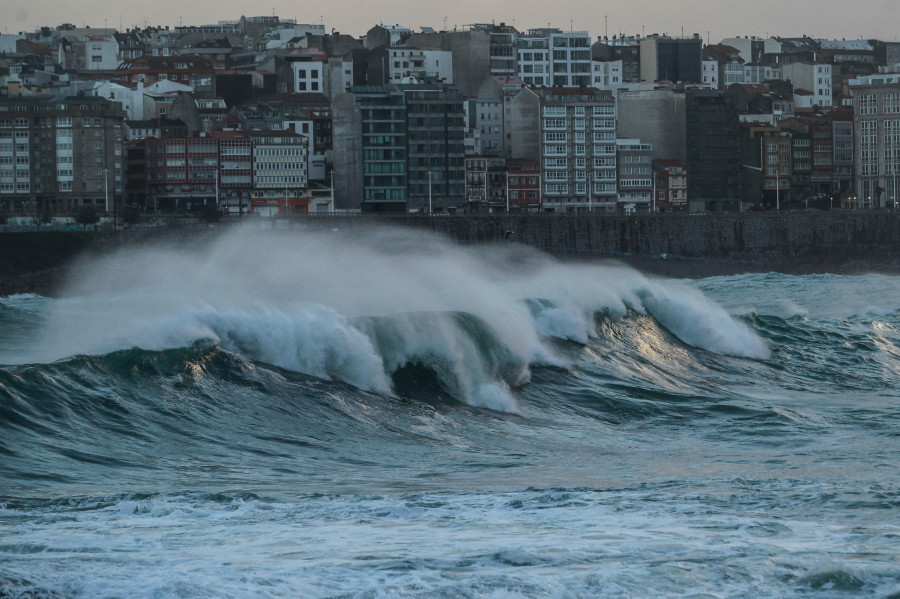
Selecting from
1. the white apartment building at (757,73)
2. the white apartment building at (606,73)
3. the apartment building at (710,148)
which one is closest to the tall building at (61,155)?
the apartment building at (710,148)

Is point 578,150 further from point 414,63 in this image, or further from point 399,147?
point 414,63

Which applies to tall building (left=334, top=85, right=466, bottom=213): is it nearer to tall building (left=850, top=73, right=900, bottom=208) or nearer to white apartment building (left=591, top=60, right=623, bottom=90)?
tall building (left=850, top=73, right=900, bottom=208)

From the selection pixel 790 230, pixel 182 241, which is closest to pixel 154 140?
pixel 182 241

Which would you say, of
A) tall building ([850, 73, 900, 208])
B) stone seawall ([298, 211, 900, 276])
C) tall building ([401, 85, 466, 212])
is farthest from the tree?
tall building ([850, 73, 900, 208])

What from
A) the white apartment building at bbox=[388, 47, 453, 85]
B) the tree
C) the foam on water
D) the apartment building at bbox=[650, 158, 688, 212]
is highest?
the white apartment building at bbox=[388, 47, 453, 85]

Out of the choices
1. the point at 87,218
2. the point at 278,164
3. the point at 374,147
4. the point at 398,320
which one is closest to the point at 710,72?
the point at 374,147

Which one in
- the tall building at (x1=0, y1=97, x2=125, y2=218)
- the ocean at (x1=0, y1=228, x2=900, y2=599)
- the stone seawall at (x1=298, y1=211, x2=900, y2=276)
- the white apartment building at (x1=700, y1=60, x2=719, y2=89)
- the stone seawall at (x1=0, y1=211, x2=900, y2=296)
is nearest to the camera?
the ocean at (x1=0, y1=228, x2=900, y2=599)

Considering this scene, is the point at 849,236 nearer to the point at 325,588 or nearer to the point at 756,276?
the point at 756,276
